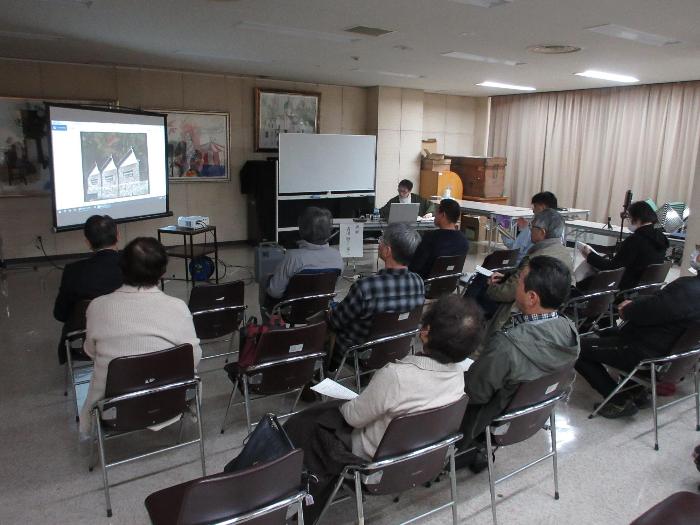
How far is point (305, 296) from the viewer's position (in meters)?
3.67

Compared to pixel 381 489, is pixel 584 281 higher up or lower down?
higher up

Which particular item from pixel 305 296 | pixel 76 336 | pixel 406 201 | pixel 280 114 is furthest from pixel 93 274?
pixel 280 114

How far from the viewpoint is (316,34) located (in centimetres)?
523

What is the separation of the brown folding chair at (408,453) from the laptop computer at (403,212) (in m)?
4.94

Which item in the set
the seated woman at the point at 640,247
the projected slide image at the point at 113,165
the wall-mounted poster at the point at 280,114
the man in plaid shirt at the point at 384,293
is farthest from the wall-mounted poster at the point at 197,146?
the seated woman at the point at 640,247

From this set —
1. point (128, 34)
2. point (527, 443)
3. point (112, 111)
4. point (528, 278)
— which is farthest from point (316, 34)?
point (527, 443)

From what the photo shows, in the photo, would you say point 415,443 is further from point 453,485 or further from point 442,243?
point 442,243

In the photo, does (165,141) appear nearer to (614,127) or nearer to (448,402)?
(448,402)

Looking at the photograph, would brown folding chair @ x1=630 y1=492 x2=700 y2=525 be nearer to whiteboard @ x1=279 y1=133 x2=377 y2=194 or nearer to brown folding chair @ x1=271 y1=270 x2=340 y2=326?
brown folding chair @ x1=271 y1=270 x2=340 y2=326

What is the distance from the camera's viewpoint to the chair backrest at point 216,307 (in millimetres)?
3420

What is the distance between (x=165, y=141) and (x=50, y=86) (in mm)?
2030

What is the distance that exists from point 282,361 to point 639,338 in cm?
213

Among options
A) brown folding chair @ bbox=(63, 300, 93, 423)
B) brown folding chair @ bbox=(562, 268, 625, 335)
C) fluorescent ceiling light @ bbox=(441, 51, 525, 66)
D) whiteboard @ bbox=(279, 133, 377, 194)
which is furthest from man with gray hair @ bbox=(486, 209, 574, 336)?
whiteboard @ bbox=(279, 133, 377, 194)

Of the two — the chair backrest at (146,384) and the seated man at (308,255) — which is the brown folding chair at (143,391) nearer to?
the chair backrest at (146,384)
